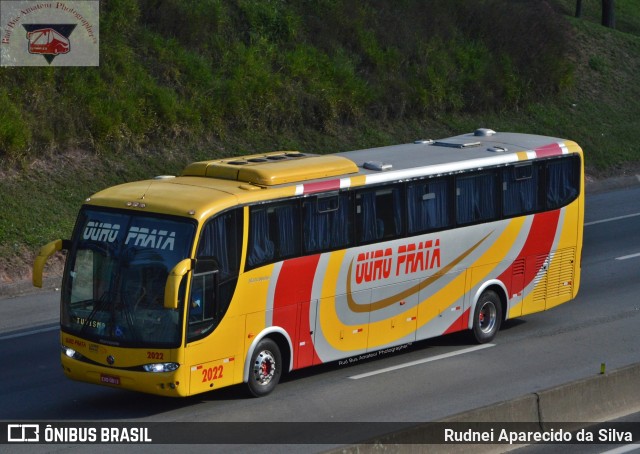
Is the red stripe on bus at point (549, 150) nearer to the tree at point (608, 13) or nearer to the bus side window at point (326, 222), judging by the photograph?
the bus side window at point (326, 222)

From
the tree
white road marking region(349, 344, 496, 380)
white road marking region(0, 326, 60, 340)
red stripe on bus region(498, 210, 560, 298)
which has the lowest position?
white road marking region(0, 326, 60, 340)

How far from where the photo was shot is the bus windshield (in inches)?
497

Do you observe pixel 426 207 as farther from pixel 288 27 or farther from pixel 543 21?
pixel 543 21

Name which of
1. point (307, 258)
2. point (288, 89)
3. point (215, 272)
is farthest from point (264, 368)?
point (288, 89)

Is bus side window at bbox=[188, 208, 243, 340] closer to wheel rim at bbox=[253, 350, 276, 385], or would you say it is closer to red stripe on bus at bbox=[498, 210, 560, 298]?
wheel rim at bbox=[253, 350, 276, 385]

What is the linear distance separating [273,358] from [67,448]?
3.00 meters

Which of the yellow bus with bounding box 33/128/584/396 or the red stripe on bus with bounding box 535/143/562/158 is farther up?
the red stripe on bus with bounding box 535/143/562/158

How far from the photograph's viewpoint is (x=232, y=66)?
29031 millimetres

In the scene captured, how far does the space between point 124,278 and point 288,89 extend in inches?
674

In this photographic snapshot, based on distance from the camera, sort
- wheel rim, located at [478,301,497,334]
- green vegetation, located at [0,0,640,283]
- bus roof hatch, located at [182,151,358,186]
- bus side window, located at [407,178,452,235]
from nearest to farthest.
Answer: bus roof hatch, located at [182,151,358,186] < bus side window, located at [407,178,452,235] < wheel rim, located at [478,301,497,334] < green vegetation, located at [0,0,640,283]

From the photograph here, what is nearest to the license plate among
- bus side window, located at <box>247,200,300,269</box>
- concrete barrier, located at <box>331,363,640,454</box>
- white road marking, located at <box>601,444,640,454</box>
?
bus side window, located at <box>247,200,300,269</box>

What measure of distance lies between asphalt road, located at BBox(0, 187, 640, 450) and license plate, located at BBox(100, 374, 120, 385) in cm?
42

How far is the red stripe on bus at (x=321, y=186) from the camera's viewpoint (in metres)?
14.2

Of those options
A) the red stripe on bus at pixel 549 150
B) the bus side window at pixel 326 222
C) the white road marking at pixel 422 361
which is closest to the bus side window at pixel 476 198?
the red stripe on bus at pixel 549 150
